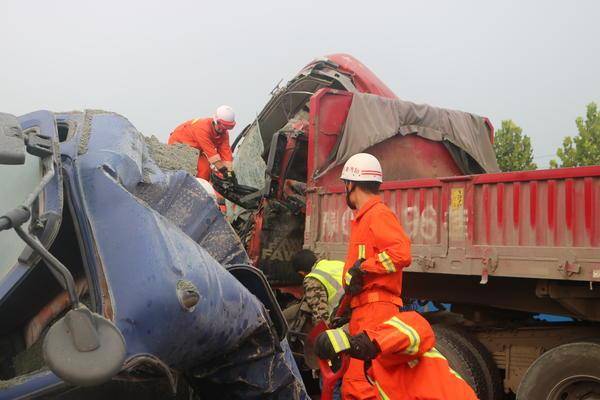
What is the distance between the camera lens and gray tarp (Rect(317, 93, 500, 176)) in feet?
21.5

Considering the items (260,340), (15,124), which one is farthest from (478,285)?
(15,124)

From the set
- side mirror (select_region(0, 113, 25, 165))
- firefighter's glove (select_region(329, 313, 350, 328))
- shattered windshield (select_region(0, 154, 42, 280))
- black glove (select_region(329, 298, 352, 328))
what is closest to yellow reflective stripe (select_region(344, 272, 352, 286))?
black glove (select_region(329, 298, 352, 328))

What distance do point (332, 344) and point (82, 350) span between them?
1.40 meters

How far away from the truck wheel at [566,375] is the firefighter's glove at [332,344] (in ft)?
7.46

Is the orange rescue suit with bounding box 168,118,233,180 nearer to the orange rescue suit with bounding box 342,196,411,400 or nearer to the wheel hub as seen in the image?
the orange rescue suit with bounding box 342,196,411,400

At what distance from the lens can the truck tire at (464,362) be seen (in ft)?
16.1

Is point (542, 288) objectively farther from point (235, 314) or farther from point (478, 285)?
point (235, 314)

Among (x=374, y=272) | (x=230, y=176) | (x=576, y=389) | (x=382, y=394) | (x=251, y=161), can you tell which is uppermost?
(x=251, y=161)

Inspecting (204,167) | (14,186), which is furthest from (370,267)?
(204,167)

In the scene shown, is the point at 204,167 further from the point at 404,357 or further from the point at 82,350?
the point at 82,350

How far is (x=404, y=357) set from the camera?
2578 mm

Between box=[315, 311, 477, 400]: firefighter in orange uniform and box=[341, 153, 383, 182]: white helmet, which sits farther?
box=[341, 153, 383, 182]: white helmet

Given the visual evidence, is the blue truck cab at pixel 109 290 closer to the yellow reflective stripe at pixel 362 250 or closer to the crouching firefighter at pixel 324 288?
the yellow reflective stripe at pixel 362 250

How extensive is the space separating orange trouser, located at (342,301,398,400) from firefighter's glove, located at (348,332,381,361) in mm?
1163
